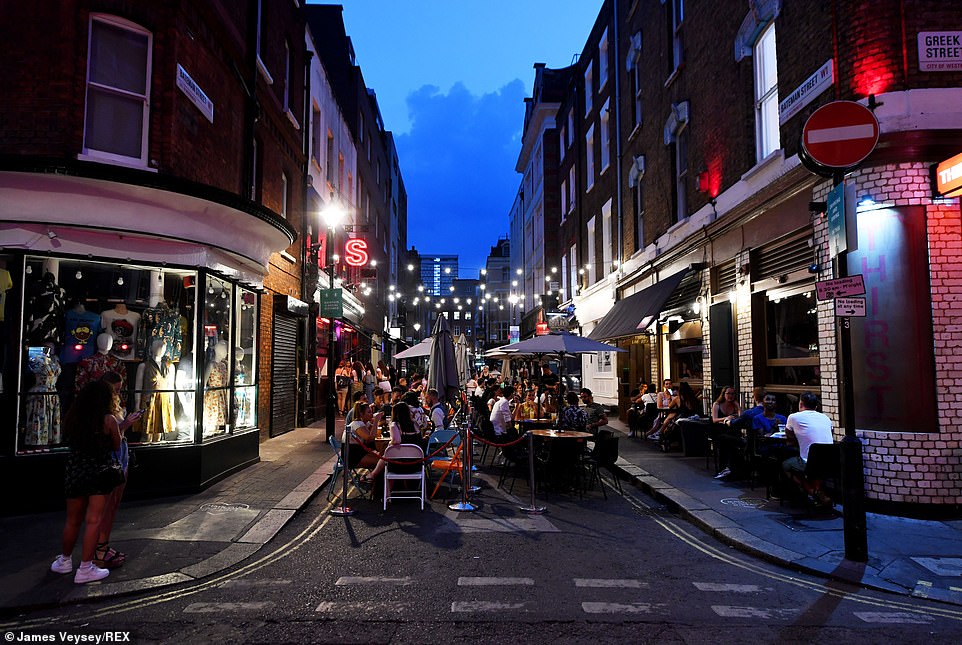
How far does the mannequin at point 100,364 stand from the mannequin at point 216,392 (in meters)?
1.22

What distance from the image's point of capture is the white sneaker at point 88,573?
5062 millimetres

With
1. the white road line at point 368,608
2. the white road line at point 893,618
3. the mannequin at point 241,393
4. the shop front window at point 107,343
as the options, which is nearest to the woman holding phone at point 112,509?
the white road line at point 368,608

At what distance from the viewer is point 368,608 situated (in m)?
4.64

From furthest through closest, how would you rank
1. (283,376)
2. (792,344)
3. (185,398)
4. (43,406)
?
(283,376) → (792,344) → (185,398) → (43,406)

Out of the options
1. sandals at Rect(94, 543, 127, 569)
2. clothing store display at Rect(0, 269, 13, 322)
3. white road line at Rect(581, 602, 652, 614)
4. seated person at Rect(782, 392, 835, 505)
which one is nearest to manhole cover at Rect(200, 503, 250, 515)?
sandals at Rect(94, 543, 127, 569)

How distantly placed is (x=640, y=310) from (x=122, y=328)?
11084 millimetres

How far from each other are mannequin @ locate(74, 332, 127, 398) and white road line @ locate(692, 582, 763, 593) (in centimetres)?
751

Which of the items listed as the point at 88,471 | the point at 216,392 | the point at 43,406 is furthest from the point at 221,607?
the point at 216,392

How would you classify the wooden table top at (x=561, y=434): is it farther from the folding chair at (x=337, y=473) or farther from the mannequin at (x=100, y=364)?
the mannequin at (x=100, y=364)

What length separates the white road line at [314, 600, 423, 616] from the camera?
456 cm

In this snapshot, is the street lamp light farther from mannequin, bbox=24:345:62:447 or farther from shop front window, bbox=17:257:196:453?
mannequin, bbox=24:345:62:447

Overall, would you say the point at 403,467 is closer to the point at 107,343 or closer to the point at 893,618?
the point at 107,343

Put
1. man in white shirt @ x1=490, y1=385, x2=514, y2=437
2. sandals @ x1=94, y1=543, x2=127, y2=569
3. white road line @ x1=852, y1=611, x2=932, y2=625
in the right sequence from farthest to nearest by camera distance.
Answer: man in white shirt @ x1=490, y1=385, x2=514, y2=437 → sandals @ x1=94, y1=543, x2=127, y2=569 → white road line @ x1=852, y1=611, x2=932, y2=625

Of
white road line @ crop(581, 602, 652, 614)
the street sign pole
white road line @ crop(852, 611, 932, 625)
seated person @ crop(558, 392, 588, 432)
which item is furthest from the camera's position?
seated person @ crop(558, 392, 588, 432)
